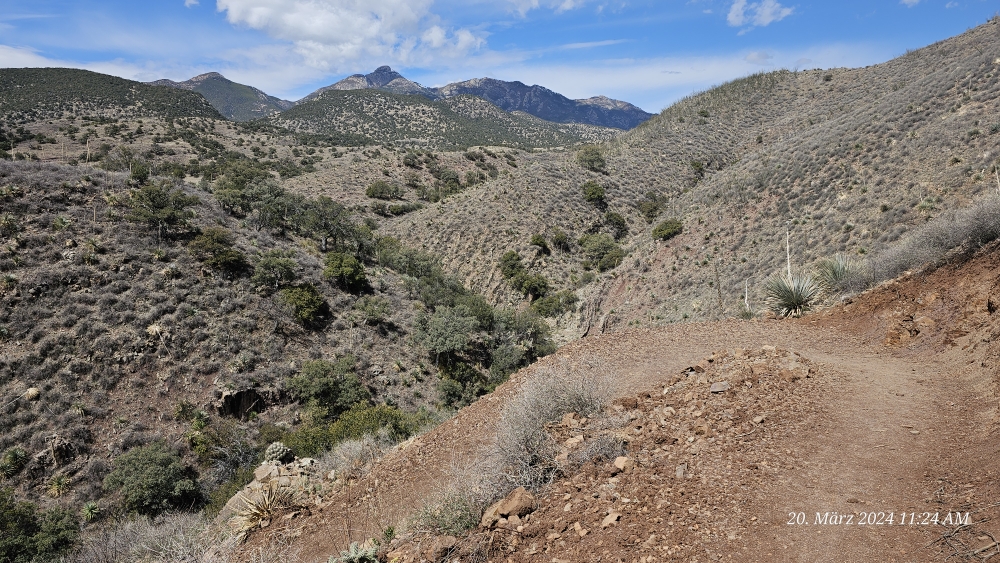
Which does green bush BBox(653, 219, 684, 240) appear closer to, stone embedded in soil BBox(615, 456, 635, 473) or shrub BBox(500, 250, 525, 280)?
shrub BBox(500, 250, 525, 280)

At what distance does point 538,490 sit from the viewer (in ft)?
14.9

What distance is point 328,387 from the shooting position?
18359 mm

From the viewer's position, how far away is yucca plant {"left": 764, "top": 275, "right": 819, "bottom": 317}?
11.0 m

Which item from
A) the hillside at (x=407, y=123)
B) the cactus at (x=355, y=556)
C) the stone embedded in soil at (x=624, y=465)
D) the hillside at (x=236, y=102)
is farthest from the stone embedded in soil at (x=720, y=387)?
the hillside at (x=236, y=102)

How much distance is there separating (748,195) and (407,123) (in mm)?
84467

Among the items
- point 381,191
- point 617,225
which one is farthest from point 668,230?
point 381,191

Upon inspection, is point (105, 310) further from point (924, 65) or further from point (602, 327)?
point (924, 65)

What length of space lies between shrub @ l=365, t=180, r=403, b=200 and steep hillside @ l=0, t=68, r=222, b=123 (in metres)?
45.5

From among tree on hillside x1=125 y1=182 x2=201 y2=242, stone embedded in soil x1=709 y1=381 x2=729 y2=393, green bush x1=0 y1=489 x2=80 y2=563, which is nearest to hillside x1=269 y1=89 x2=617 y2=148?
tree on hillside x1=125 y1=182 x2=201 y2=242

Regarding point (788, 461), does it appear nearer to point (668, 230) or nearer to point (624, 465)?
point (624, 465)

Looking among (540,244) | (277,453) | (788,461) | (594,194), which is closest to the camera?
(788,461)

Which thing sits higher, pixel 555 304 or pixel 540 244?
pixel 540 244

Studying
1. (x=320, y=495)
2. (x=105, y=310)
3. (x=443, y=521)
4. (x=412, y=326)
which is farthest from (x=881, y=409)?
(x=105, y=310)

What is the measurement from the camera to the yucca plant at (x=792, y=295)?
1097cm
